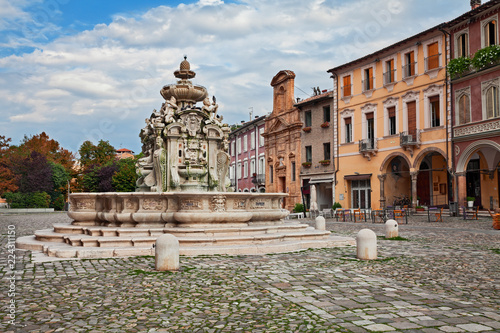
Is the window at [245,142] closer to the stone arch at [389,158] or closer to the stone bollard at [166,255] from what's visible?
the stone arch at [389,158]

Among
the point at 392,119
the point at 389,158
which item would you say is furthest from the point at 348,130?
the point at 389,158

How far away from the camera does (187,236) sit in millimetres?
11477

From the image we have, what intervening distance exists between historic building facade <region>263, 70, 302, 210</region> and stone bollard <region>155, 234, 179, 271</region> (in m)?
33.3

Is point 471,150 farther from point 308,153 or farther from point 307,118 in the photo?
point 307,118

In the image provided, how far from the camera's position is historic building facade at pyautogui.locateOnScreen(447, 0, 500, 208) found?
25469mm

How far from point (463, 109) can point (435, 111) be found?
7.88ft

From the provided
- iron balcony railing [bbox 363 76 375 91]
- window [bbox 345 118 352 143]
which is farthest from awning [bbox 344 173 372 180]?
iron balcony railing [bbox 363 76 375 91]

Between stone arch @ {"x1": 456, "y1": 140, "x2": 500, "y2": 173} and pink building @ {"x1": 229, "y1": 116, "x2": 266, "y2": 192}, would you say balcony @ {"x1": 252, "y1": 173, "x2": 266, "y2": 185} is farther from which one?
stone arch @ {"x1": 456, "y1": 140, "x2": 500, "y2": 173}

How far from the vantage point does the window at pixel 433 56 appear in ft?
96.6

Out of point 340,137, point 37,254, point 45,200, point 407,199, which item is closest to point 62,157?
point 45,200

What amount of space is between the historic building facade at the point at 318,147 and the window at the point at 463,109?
40.3 ft

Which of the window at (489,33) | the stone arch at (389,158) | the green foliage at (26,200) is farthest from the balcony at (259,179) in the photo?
the window at (489,33)

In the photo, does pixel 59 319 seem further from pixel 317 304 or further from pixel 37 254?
pixel 37 254

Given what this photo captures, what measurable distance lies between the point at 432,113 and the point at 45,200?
42.4 meters
